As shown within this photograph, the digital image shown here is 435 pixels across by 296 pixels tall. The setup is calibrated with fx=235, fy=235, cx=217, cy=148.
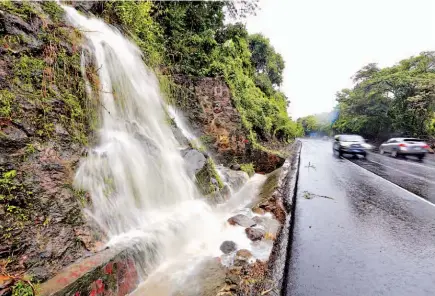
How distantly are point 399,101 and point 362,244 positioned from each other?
30483 millimetres

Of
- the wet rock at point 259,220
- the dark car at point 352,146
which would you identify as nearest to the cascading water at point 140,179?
the wet rock at point 259,220

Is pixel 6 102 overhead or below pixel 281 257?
overhead

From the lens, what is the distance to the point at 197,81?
1025 cm

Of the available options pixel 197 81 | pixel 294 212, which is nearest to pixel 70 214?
pixel 294 212

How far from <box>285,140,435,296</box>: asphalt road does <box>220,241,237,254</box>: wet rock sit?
3.29 feet

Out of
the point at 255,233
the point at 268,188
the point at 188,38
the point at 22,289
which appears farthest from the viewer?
the point at 188,38

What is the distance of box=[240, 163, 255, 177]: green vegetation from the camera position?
10.0 m

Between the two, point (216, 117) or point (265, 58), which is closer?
point (216, 117)

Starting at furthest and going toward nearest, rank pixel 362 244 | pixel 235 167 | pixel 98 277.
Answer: pixel 235 167
pixel 362 244
pixel 98 277

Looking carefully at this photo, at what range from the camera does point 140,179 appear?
4547 millimetres

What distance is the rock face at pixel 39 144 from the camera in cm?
256

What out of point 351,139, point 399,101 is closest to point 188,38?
point 351,139

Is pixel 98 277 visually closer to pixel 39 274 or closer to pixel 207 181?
pixel 39 274

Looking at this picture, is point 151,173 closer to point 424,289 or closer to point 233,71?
point 424,289
